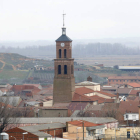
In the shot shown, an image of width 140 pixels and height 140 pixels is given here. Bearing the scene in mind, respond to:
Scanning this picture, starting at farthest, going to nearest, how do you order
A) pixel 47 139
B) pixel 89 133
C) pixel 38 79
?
pixel 38 79, pixel 89 133, pixel 47 139

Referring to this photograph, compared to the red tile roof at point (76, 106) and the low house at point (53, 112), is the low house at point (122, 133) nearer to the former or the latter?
the low house at point (53, 112)

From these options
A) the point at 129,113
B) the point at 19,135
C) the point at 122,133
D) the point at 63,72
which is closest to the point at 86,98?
the point at 63,72

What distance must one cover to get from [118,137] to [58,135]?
460cm

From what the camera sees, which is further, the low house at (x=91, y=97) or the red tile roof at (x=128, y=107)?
the low house at (x=91, y=97)

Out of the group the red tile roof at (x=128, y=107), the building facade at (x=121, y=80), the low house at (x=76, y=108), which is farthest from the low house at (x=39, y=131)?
the building facade at (x=121, y=80)

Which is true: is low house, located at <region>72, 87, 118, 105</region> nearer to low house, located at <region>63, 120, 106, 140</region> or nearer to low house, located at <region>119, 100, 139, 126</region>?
low house, located at <region>119, 100, 139, 126</region>

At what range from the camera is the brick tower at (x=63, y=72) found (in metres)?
73.2

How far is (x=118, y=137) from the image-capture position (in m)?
47.0

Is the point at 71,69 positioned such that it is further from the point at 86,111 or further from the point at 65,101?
the point at 86,111

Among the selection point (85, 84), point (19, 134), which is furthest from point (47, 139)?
point (85, 84)

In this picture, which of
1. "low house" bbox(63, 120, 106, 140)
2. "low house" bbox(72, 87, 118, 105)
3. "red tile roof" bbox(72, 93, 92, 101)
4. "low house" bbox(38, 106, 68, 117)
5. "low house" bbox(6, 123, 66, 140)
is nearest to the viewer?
"low house" bbox(6, 123, 66, 140)

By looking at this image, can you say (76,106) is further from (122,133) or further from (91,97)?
(122,133)

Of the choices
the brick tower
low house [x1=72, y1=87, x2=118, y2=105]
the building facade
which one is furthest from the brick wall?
the building facade

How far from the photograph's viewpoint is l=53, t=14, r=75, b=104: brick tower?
73188mm
